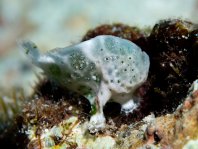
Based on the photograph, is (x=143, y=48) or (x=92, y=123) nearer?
(x=92, y=123)

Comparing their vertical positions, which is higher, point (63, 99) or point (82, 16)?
point (63, 99)

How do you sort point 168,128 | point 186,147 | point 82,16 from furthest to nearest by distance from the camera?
1. point 82,16
2. point 168,128
3. point 186,147

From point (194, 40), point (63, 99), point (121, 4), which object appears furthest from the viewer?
point (121, 4)

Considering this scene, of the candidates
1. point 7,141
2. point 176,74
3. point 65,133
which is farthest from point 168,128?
point 7,141

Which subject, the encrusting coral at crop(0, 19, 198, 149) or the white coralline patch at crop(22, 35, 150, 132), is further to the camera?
the white coralline patch at crop(22, 35, 150, 132)

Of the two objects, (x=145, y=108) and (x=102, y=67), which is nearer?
(x=102, y=67)

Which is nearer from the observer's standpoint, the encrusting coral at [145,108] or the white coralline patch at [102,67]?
the encrusting coral at [145,108]

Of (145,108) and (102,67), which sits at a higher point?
(102,67)

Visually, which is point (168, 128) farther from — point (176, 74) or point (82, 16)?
point (82, 16)
